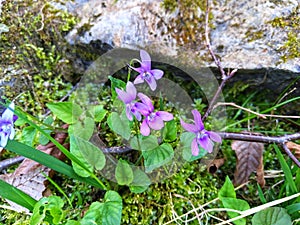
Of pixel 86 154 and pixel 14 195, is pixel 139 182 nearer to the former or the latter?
pixel 86 154

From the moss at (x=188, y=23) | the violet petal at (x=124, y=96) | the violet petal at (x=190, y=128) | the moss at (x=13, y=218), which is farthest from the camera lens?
the moss at (x=188, y=23)

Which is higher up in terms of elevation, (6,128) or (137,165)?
(6,128)

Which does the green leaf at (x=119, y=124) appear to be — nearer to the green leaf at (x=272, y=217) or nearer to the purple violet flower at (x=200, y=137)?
the purple violet flower at (x=200, y=137)

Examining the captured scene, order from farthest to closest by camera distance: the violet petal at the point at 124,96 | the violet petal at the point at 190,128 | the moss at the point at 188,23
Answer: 1. the moss at the point at 188,23
2. the violet petal at the point at 190,128
3. the violet petal at the point at 124,96

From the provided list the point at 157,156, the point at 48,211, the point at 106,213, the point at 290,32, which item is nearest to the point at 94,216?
the point at 106,213

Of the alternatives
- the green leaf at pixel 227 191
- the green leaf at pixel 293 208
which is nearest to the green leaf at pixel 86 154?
the green leaf at pixel 227 191

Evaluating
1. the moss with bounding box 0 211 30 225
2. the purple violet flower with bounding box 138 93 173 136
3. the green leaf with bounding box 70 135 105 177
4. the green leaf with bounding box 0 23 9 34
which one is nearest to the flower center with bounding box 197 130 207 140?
the purple violet flower with bounding box 138 93 173 136

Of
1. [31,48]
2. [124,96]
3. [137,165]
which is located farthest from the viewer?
[31,48]
